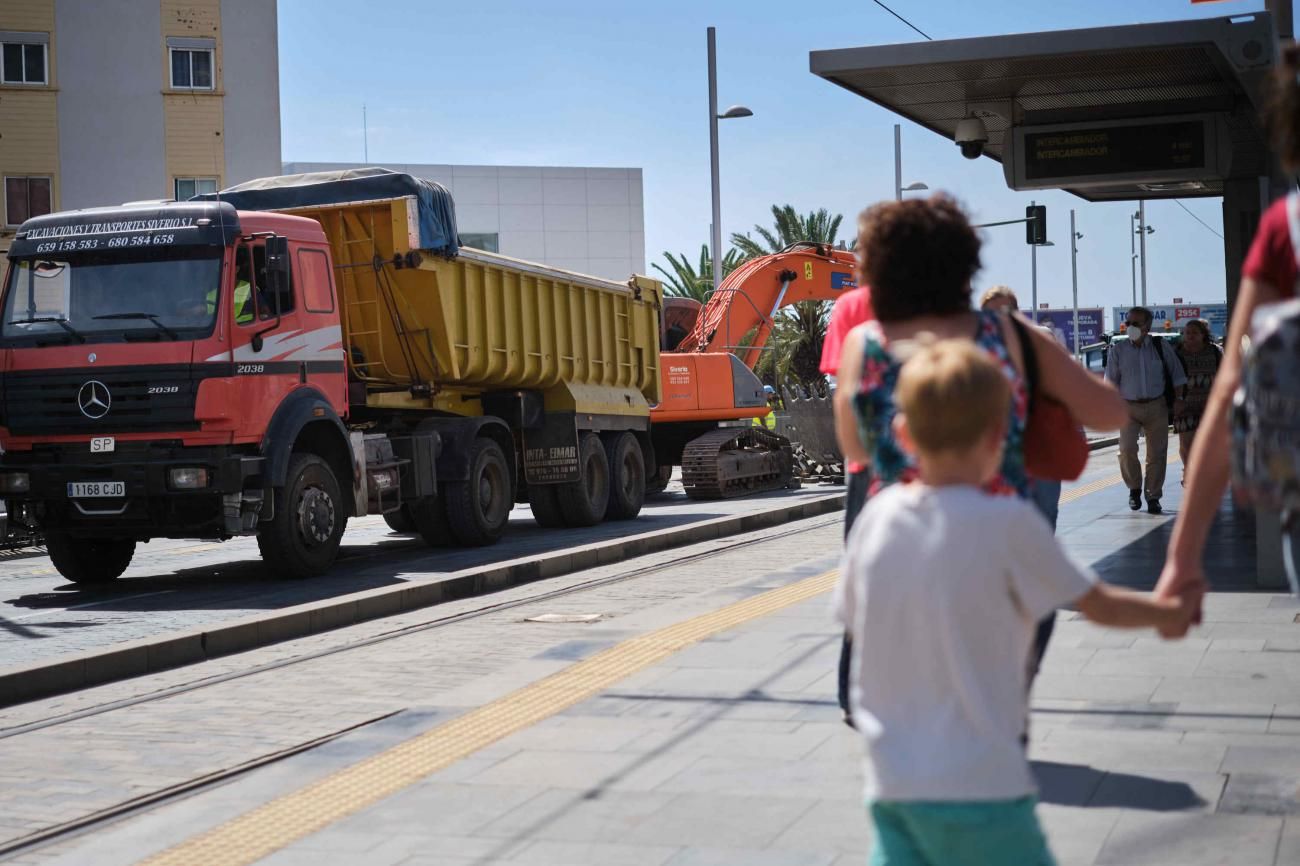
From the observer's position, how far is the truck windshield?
1374cm

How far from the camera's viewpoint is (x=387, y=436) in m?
16.4

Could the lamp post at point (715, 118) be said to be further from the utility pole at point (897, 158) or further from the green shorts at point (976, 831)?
the green shorts at point (976, 831)

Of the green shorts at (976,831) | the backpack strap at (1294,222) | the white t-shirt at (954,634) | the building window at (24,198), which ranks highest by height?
the building window at (24,198)

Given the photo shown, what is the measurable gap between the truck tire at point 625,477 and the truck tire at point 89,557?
22.9 feet

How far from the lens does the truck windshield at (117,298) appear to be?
13.7m

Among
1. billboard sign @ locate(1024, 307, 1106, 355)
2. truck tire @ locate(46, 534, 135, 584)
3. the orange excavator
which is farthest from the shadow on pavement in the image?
billboard sign @ locate(1024, 307, 1106, 355)

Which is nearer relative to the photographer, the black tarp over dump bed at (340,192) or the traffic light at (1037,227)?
the black tarp over dump bed at (340,192)

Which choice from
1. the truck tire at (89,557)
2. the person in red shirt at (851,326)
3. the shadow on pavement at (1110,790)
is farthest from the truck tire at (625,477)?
the person in red shirt at (851,326)

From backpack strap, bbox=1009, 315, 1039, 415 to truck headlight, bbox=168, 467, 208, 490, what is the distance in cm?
1051

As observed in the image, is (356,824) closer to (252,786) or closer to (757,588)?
(252,786)

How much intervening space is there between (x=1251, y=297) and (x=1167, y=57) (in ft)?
33.8

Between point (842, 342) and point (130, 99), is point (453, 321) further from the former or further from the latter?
Answer: point (130, 99)

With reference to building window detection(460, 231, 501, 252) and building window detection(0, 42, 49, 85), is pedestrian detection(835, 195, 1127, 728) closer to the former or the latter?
building window detection(0, 42, 49, 85)

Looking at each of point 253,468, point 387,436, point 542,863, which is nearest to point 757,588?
point 253,468
